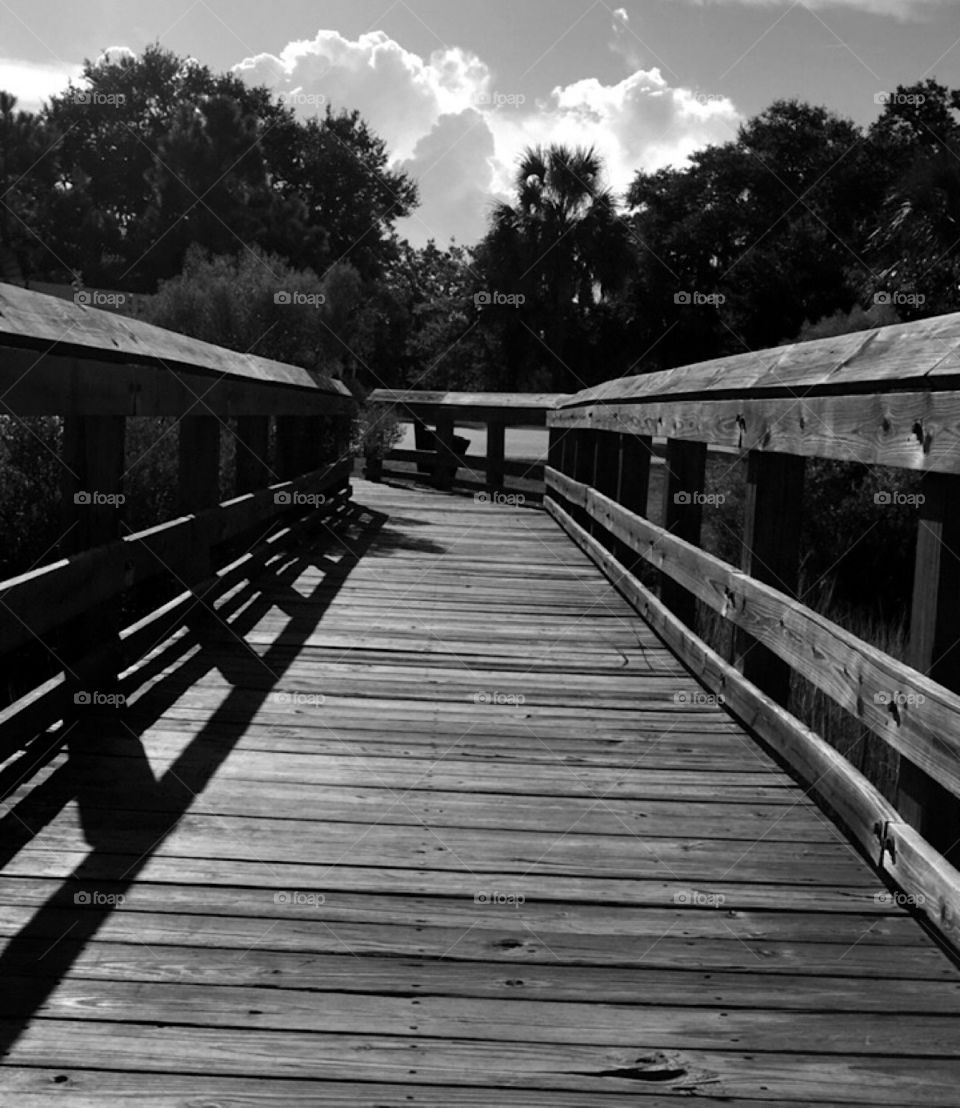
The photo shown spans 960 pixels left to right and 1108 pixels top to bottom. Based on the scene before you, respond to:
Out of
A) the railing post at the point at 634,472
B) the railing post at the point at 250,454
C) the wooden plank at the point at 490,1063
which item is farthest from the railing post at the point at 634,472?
the wooden plank at the point at 490,1063

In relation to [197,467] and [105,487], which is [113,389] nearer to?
[105,487]

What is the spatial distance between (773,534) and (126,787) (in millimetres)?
2252

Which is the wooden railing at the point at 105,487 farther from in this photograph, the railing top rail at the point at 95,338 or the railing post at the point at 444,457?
the railing post at the point at 444,457

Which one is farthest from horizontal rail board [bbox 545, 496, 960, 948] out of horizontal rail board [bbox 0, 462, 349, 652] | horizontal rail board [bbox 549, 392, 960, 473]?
horizontal rail board [bbox 0, 462, 349, 652]

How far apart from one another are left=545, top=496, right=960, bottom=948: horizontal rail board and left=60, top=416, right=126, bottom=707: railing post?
2227 mm

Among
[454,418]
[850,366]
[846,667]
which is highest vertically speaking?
[850,366]

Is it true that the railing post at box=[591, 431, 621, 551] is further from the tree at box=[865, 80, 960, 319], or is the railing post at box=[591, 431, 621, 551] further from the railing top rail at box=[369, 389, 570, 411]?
the tree at box=[865, 80, 960, 319]

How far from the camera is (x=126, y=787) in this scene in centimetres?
349

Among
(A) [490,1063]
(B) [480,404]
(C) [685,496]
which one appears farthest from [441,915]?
(B) [480,404]

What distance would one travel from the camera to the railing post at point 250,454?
7.09m

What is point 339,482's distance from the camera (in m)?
11.8

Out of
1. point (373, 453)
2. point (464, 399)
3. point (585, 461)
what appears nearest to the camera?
point (585, 461)

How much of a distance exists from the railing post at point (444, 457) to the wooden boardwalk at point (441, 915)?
12.6 m

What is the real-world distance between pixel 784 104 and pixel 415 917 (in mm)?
44706
